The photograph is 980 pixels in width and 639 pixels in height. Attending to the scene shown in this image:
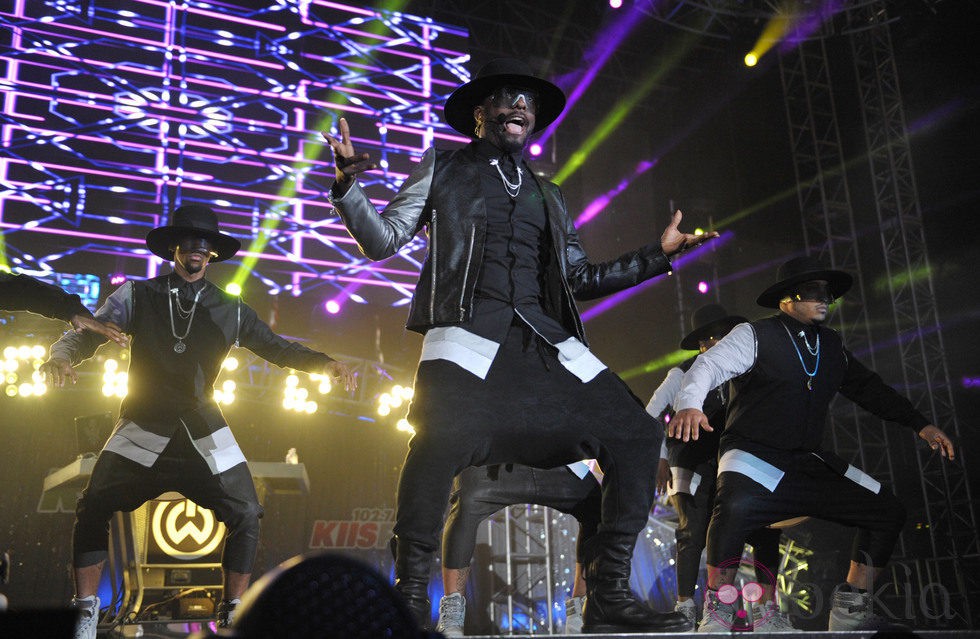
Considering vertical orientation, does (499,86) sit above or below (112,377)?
below

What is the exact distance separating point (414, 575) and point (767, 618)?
2.85 metres

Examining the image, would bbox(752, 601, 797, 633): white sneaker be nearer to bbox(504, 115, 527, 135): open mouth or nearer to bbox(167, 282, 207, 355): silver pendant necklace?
bbox(504, 115, 527, 135): open mouth

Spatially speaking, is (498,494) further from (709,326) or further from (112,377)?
(112,377)

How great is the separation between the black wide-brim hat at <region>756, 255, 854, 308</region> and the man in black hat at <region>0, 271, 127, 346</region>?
12.1ft

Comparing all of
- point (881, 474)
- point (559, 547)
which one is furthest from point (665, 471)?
point (881, 474)

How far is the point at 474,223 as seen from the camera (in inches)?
132

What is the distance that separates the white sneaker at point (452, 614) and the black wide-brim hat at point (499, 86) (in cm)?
220

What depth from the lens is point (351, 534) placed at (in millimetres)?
12406

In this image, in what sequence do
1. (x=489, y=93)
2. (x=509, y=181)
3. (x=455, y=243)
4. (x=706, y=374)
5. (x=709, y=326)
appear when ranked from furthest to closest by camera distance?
1. (x=709, y=326)
2. (x=706, y=374)
3. (x=489, y=93)
4. (x=509, y=181)
5. (x=455, y=243)

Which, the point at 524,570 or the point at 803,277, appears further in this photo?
the point at 524,570

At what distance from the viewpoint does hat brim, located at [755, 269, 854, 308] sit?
5047 millimetres

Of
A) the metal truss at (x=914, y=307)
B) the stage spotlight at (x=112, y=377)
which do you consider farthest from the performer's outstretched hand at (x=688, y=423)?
the stage spotlight at (x=112, y=377)

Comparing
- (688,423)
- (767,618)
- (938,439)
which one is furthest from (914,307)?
(688,423)

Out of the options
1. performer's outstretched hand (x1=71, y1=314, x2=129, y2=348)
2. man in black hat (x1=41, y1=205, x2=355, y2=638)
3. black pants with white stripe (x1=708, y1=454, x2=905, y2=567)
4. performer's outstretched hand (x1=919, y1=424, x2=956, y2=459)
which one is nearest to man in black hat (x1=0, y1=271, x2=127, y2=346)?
performer's outstretched hand (x1=71, y1=314, x2=129, y2=348)
